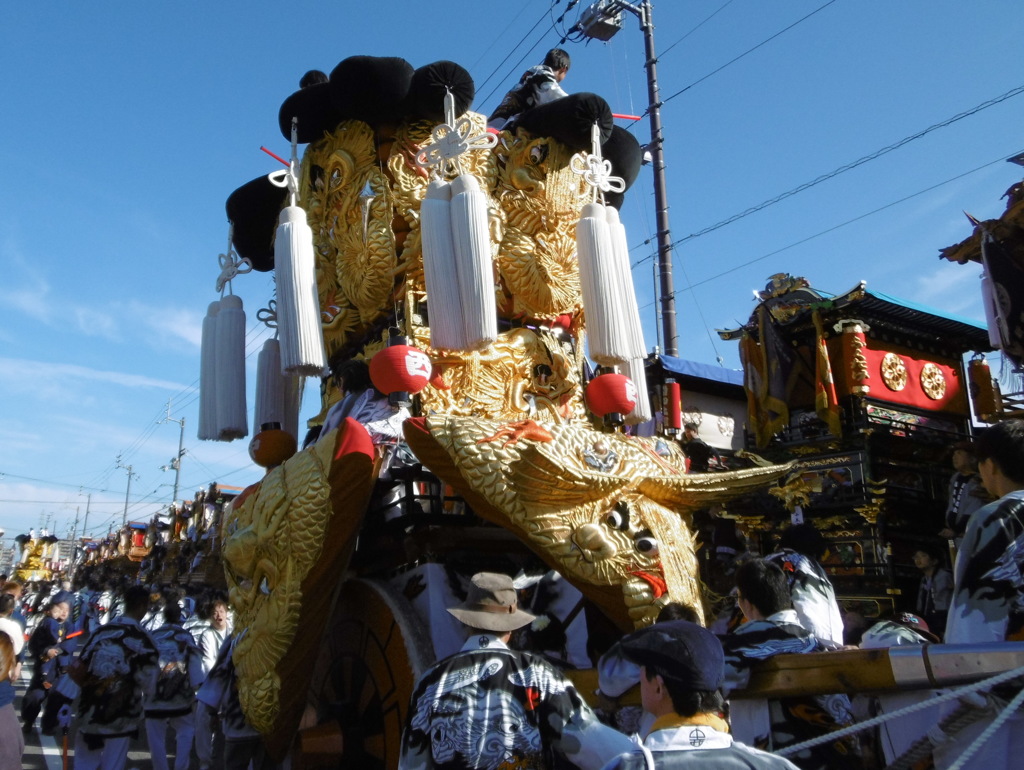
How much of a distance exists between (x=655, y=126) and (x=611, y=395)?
27.5 feet

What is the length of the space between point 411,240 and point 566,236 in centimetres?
94

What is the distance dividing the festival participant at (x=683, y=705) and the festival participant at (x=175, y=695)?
16.0 ft

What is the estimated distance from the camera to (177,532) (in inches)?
897

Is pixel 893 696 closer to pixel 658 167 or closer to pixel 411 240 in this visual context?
pixel 411 240

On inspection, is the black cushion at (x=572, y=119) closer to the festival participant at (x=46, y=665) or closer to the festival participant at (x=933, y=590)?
the festival participant at (x=933, y=590)

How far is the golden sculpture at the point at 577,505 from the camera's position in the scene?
131 inches

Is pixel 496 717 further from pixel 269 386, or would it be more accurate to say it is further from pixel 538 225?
pixel 269 386

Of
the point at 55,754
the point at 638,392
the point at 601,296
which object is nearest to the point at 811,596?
the point at 601,296

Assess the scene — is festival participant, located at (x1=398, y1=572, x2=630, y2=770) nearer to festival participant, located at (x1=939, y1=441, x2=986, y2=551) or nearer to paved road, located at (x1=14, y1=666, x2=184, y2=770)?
festival participant, located at (x1=939, y1=441, x2=986, y2=551)

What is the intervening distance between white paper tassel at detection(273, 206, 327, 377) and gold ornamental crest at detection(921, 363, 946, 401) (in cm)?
935

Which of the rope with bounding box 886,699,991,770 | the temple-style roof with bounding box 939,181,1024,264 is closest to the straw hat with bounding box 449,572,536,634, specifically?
the rope with bounding box 886,699,991,770

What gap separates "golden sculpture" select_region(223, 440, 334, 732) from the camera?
12.0 feet

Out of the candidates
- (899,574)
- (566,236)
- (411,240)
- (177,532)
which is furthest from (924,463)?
(177,532)

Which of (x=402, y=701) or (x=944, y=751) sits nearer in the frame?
(x=944, y=751)
